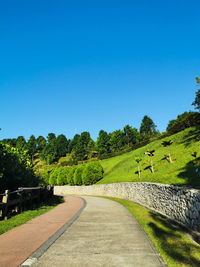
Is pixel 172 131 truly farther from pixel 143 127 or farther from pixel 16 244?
pixel 143 127

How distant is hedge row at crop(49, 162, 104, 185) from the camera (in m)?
40.8

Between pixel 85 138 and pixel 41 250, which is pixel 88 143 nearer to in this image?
pixel 85 138

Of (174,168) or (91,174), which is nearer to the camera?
(174,168)

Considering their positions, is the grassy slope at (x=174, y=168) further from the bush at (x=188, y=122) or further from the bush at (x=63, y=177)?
the bush at (x=63, y=177)

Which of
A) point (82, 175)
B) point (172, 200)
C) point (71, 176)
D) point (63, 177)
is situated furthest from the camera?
point (63, 177)

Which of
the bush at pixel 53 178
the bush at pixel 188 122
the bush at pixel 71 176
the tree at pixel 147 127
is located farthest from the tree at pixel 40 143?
the bush at pixel 188 122

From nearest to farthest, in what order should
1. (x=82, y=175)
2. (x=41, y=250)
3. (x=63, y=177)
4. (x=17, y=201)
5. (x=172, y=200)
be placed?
(x=41, y=250)
(x=172, y=200)
(x=17, y=201)
(x=82, y=175)
(x=63, y=177)

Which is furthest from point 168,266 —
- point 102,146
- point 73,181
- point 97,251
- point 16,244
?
point 102,146

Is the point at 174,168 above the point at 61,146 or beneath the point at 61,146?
beneath

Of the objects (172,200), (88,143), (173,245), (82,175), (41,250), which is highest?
(88,143)

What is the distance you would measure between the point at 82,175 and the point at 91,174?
2.42 m

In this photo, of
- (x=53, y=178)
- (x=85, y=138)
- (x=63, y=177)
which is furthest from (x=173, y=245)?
(x=85, y=138)

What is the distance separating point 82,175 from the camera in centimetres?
4200

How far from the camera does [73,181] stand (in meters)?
46.5
